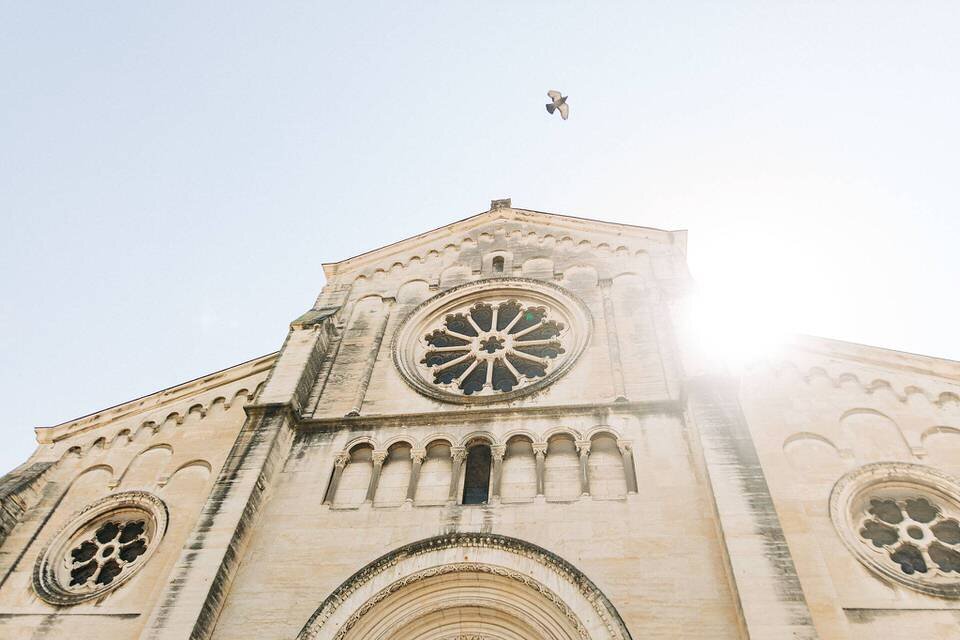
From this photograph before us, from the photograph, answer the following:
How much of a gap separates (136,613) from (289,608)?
8.75ft

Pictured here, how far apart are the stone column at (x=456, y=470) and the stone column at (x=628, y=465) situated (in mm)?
2413

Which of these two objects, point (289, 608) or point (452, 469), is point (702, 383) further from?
point (289, 608)

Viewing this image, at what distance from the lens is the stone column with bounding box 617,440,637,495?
1050 centimetres

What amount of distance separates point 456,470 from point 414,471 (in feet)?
2.19

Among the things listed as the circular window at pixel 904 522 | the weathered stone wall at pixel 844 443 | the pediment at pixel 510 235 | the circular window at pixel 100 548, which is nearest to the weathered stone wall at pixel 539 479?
the pediment at pixel 510 235

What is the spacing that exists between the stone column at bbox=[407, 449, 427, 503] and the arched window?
2.40 ft

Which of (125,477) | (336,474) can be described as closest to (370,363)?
(336,474)

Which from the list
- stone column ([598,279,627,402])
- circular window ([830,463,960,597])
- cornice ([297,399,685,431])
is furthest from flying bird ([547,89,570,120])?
circular window ([830,463,960,597])

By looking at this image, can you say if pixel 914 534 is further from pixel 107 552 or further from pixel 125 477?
pixel 125 477

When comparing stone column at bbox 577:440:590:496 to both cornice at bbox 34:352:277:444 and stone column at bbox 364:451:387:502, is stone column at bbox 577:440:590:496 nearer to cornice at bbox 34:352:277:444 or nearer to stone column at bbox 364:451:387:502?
stone column at bbox 364:451:387:502

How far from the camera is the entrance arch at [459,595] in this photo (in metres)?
9.30

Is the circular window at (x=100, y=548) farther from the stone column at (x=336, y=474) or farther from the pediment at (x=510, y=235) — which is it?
the pediment at (x=510, y=235)

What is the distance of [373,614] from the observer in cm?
964

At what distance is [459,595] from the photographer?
9.75 metres
